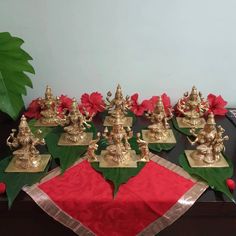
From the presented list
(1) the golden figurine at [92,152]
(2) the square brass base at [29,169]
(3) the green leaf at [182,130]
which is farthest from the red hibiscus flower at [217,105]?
(2) the square brass base at [29,169]

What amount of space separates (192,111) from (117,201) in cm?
51

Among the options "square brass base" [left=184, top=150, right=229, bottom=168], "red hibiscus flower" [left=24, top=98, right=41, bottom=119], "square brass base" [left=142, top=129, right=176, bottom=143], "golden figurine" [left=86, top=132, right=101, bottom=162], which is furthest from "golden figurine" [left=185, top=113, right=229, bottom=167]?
"red hibiscus flower" [left=24, top=98, right=41, bottom=119]

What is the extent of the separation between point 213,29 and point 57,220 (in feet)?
2.92

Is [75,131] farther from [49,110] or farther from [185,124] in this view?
[185,124]

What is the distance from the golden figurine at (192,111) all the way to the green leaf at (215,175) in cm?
24

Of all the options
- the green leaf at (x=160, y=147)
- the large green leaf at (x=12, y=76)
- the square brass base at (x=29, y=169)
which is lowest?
the square brass base at (x=29, y=169)

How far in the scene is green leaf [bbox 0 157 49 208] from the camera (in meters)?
0.69

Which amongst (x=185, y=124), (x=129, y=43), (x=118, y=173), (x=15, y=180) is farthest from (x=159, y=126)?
A: (x=15, y=180)

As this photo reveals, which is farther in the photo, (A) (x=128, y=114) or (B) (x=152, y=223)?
(A) (x=128, y=114)

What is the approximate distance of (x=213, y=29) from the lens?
1057mm

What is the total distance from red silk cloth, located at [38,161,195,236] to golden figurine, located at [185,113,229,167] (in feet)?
0.30

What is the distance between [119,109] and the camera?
3.34ft

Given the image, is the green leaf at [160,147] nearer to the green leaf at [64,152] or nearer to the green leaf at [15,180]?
the green leaf at [64,152]

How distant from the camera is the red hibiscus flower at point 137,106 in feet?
3.67
